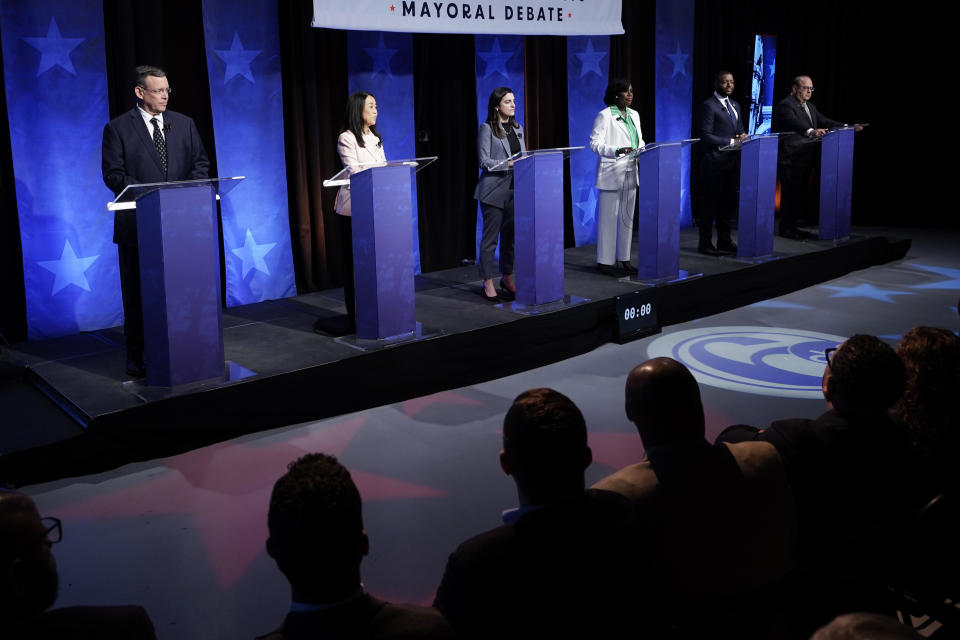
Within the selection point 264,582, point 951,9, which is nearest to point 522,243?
point 264,582

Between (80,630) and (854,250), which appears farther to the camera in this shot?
(854,250)

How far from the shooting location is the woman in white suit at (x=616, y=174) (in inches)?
240

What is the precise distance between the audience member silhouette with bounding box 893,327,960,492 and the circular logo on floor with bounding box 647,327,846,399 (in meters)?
2.42

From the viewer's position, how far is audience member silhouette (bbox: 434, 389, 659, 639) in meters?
1.49

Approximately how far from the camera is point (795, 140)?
299 inches

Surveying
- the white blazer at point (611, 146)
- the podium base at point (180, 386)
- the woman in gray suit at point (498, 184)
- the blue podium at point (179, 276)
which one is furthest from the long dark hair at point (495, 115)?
the podium base at point (180, 386)

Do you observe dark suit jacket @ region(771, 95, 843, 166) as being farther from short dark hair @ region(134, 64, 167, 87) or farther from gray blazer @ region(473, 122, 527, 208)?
short dark hair @ region(134, 64, 167, 87)

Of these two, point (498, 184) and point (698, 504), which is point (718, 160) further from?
point (698, 504)

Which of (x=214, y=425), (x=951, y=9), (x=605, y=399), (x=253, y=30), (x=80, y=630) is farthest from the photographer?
(x=951, y=9)

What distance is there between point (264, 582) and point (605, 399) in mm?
2183

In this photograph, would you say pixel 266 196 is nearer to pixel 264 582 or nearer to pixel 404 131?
pixel 404 131

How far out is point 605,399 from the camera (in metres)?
4.56

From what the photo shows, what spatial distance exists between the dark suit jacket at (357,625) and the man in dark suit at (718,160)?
5.94 m

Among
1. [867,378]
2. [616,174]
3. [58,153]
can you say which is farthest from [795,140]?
[867,378]
